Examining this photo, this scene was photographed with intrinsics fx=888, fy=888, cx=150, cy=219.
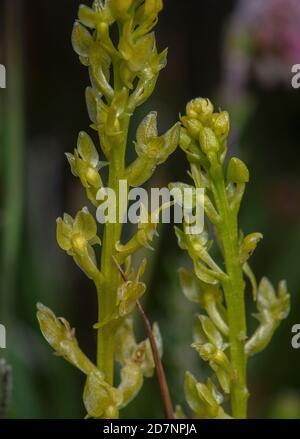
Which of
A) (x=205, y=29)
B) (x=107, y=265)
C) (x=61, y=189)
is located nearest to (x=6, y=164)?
(x=61, y=189)

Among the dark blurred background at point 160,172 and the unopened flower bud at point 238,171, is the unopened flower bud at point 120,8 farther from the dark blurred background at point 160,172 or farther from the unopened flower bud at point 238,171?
the dark blurred background at point 160,172

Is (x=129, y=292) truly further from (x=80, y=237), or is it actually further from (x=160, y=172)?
(x=160, y=172)

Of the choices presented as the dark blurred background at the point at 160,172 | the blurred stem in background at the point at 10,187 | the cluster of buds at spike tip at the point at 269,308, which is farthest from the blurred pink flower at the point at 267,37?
the cluster of buds at spike tip at the point at 269,308

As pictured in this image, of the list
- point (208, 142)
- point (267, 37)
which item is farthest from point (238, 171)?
point (267, 37)

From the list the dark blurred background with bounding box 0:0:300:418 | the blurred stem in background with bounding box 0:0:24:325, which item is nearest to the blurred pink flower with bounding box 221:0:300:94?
the dark blurred background with bounding box 0:0:300:418

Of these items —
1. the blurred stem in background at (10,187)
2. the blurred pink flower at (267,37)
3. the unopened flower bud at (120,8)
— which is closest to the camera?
the unopened flower bud at (120,8)

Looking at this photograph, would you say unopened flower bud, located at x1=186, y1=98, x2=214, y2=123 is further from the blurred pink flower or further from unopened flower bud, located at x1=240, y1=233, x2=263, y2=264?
the blurred pink flower
